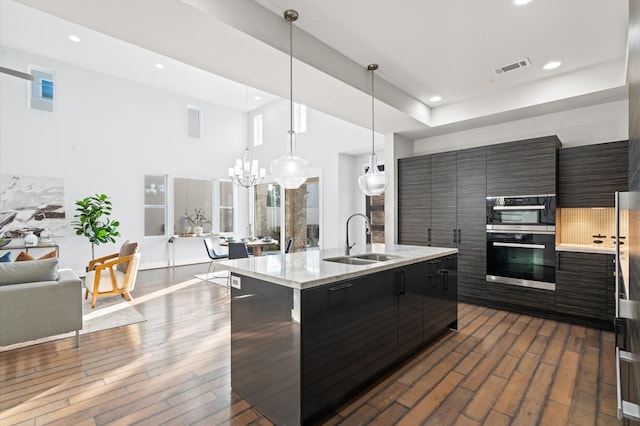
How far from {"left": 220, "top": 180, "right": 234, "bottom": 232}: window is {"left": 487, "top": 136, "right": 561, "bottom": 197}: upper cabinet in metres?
6.73

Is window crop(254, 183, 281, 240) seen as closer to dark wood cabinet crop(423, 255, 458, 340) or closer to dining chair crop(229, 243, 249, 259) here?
dining chair crop(229, 243, 249, 259)

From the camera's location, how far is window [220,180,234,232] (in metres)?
8.80

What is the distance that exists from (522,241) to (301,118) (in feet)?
17.3

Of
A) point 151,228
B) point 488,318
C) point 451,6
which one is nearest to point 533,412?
point 488,318

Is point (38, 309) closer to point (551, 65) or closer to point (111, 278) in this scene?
point (111, 278)

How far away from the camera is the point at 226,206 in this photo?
891 centimetres

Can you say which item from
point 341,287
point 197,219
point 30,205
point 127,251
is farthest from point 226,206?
point 341,287

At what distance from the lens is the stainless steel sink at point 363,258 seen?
2.80 metres

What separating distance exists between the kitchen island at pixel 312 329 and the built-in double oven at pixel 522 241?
7.08 ft

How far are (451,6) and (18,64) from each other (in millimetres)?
7518

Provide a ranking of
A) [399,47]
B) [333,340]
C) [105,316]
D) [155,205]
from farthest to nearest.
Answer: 1. [155,205]
2. [105,316]
3. [399,47]
4. [333,340]

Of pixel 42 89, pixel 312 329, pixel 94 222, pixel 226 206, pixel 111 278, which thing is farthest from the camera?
pixel 226 206

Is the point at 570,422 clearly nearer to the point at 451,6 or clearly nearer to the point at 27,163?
the point at 451,6

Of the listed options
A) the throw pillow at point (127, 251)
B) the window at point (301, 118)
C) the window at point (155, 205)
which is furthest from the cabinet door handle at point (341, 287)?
the window at point (155, 205)
